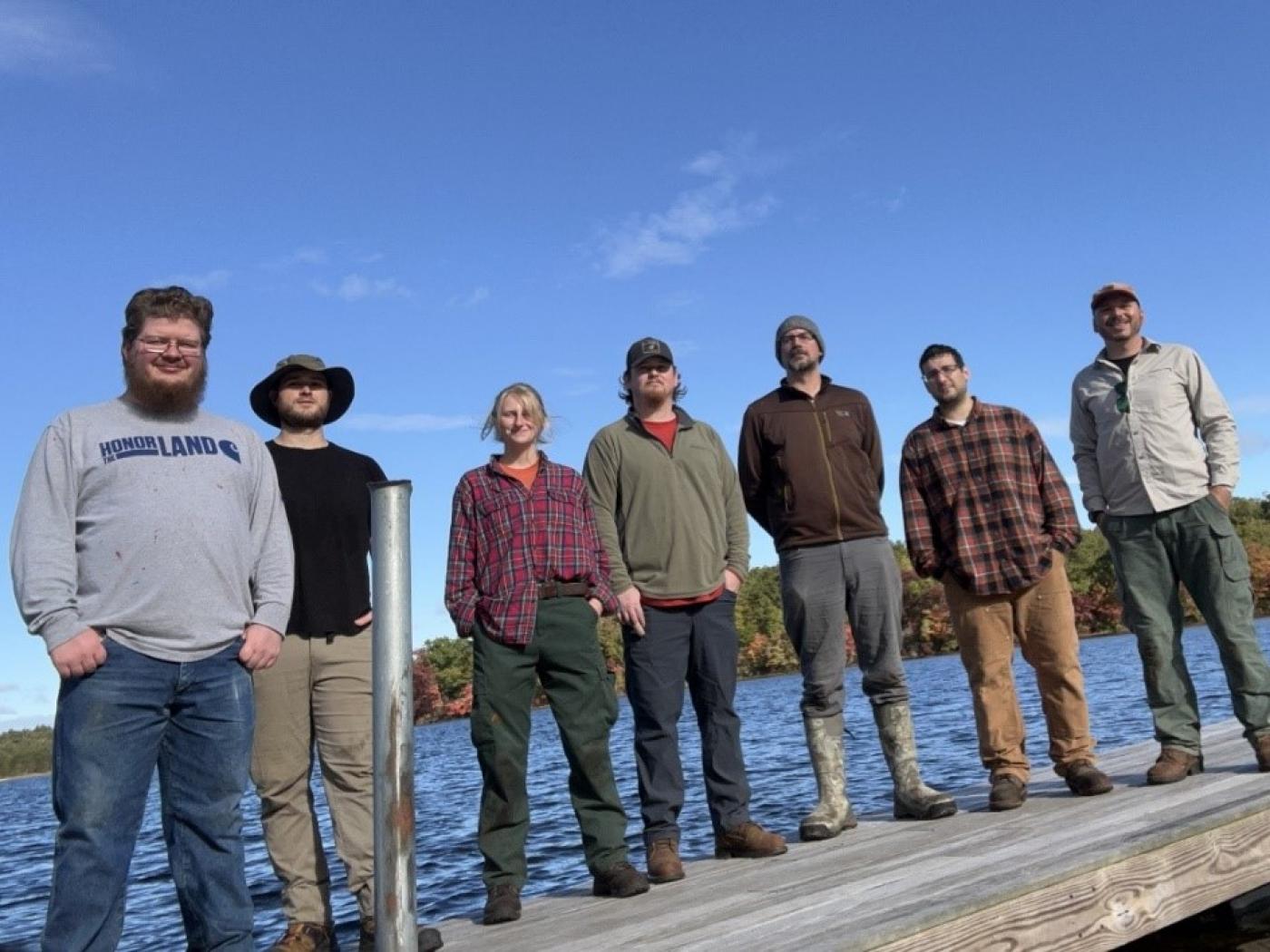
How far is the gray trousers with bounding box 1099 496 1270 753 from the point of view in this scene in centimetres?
588

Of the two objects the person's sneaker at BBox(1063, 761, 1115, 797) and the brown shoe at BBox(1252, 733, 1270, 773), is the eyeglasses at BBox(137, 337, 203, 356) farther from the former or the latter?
the brown shoe at BBox(1252, 733, 1270, 773)

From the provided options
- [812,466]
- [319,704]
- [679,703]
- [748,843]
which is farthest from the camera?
[812,466]

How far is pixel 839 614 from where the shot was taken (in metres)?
Result: 5.65

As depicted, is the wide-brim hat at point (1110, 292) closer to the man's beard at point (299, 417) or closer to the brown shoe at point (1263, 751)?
the brown shoe at point (1263, 751)

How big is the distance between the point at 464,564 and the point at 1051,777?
418cm

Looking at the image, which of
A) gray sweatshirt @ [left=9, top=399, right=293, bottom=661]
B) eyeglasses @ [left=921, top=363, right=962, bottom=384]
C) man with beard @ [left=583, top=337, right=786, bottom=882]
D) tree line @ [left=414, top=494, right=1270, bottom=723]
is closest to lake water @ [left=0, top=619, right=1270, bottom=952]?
man with beard @ [left=583, top=337, right=786, bottom=882]

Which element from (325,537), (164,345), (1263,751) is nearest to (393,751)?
(164,345)

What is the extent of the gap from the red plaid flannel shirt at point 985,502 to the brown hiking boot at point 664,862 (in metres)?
2.25

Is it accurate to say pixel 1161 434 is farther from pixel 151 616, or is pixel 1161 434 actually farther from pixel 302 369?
pixel 151 616

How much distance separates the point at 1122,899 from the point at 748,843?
1653 millimetres

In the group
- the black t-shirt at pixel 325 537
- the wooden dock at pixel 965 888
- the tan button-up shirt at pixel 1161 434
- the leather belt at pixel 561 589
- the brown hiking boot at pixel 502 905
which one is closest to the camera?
the wooden dock at pixel 965 888

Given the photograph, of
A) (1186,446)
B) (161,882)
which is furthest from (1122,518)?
(161,882)

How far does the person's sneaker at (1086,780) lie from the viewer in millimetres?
5746

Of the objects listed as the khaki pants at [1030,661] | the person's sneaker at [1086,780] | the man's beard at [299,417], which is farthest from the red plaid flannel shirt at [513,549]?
the person's sneaker at [1086,780]
